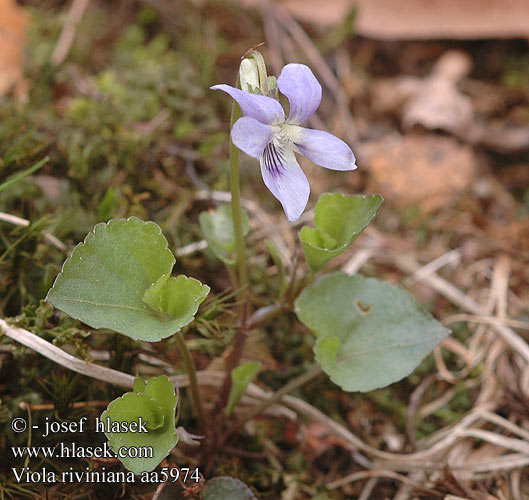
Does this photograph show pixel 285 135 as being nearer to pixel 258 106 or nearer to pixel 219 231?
pixel 258 106

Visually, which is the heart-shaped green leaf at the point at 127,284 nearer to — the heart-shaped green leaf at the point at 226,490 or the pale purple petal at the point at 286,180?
the pale purple petal at the point at 286,180

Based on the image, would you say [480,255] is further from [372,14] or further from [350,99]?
[372,14]

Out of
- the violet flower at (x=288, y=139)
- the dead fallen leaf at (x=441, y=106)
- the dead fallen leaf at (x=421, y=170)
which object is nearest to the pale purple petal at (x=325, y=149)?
the violet flower at (x=288, y=139)

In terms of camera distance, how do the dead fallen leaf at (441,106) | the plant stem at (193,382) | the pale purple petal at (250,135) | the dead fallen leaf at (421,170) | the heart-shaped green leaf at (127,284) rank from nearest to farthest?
the pale purple petal at (250,135)
the heart-shaped green leaf at (127,284)
the plant stem at (193,382)
the dead fallen leaf at (421,170)
the dead fallen leaf at (441,106)

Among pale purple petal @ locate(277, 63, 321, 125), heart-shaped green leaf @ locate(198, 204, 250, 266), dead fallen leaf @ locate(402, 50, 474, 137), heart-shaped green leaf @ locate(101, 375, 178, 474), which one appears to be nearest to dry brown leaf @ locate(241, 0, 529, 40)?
dead fallen leaf @ locate(402, 50, 474, 137)

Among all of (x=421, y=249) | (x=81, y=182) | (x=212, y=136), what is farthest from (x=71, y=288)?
(x=421, y=249)
